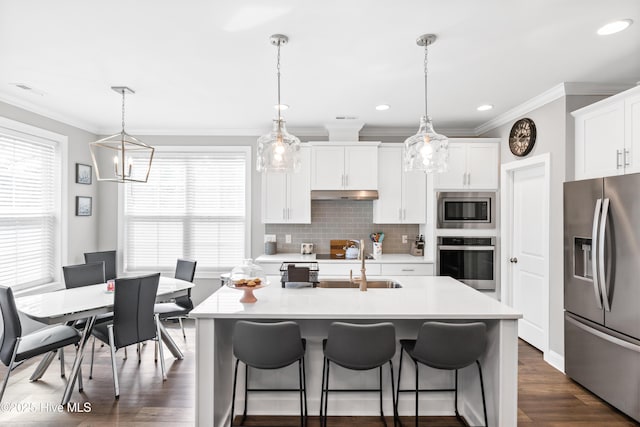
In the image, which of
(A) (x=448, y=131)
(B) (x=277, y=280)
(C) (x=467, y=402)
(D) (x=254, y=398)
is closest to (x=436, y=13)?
(B) (x=277, y=280)

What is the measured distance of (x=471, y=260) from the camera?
4477 mm

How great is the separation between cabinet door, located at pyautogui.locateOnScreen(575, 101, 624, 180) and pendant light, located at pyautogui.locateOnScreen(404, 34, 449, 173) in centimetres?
148

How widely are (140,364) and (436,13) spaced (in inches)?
150

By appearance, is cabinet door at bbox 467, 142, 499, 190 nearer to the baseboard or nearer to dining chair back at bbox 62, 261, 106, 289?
the baseboard

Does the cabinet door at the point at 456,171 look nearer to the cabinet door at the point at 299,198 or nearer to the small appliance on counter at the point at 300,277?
the cabinet door at the point at 299,198

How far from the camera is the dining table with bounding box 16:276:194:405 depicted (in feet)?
8.66

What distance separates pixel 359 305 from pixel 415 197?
8.84ft

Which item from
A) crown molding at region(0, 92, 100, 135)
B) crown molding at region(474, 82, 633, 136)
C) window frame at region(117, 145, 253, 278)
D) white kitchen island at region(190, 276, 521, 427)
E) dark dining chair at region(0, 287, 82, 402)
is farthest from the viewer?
window frame at region(117, 145, 253, 278)

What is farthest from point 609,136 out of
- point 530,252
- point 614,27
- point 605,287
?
point 530,252

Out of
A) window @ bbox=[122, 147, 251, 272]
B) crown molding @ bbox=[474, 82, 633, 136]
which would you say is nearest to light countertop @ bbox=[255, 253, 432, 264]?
window @ bbox=[122, 147, 251, 272]

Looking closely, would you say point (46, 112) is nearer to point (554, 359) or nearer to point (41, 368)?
point (41, 368)

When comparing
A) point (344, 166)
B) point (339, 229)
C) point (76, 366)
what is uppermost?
point (344, 166)

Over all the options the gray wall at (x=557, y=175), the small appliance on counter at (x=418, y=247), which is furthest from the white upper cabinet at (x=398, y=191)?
the gray wall at (x=557, y=175)

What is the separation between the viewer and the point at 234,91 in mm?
3535
